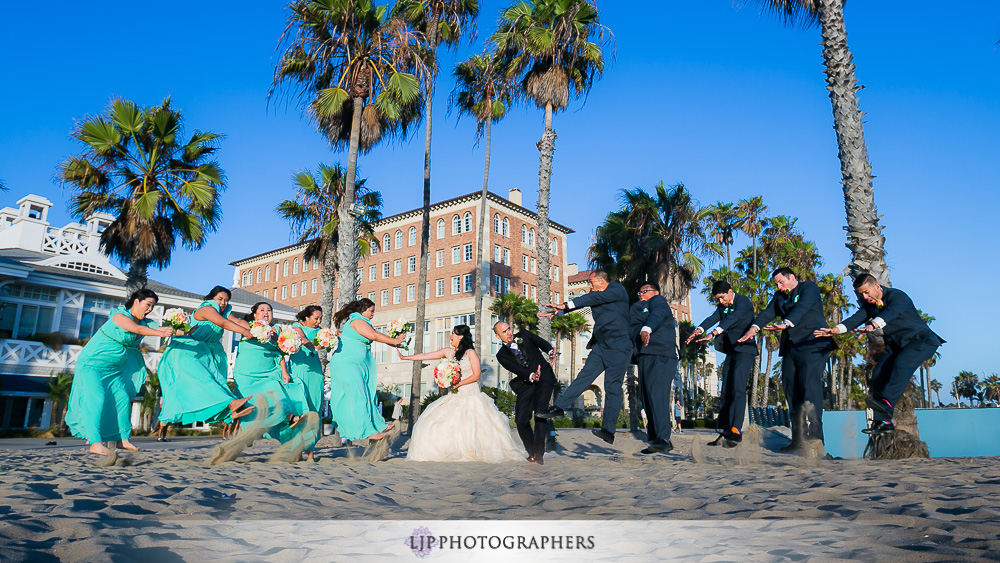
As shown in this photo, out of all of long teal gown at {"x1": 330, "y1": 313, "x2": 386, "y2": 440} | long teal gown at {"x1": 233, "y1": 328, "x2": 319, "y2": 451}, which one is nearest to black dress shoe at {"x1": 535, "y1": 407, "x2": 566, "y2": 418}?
long teal gown at {"x1": 330, "y1": 313, "x2": 386, "y2": 440}

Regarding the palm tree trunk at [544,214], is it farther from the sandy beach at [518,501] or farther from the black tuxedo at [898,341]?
the sandy beach at [518,501]

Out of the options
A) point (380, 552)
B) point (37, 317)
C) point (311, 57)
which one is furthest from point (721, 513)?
point (37, 317)

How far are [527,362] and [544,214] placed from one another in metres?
15.3

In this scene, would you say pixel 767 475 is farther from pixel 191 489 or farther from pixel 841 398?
pixel 841 398

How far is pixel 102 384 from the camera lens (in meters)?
6.79

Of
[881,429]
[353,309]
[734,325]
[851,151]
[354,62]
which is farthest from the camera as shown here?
[354,62]

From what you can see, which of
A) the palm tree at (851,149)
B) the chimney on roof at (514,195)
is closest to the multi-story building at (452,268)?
the chimney on roof at (514,195)

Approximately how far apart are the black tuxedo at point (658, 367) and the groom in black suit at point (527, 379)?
3.70ft

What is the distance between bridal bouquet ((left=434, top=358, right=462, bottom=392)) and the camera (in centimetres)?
787

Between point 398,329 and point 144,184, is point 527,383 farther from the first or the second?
point 144,184

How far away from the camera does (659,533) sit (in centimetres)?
281

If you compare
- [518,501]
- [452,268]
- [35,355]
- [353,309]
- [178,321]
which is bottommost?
[518,501]

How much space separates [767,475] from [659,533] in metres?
2.61


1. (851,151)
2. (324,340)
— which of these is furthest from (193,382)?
(851,151)
